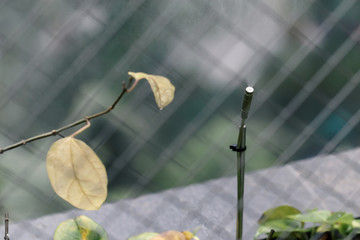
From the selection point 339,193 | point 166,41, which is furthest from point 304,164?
point 166,41

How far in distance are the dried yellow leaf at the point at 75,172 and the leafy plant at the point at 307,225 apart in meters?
0.72

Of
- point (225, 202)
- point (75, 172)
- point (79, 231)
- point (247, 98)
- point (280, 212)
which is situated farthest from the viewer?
point (225, 202)

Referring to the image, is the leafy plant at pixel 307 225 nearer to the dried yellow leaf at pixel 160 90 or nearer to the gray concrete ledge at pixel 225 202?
the gray concrete ledge at pixel 225 202

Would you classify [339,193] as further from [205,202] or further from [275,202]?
[205,202]

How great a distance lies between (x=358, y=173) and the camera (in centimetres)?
166

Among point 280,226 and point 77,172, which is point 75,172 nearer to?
point 77,172

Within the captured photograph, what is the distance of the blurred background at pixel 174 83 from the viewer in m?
A: 1.37

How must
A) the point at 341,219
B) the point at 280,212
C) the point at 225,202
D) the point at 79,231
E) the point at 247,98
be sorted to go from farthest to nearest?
the point at 225,202 < the point at 280,212 < the point at 341,219 < the point at 79,231 < the point at 247,98

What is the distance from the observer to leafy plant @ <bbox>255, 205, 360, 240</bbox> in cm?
130

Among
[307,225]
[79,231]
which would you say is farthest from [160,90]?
[307,225]

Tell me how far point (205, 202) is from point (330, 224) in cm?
36

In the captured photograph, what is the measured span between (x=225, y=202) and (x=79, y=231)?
1.79 feet

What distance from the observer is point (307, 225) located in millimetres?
1448

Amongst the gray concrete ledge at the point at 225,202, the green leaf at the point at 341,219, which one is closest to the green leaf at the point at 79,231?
the gray concrete ledge at the point at 225,202
